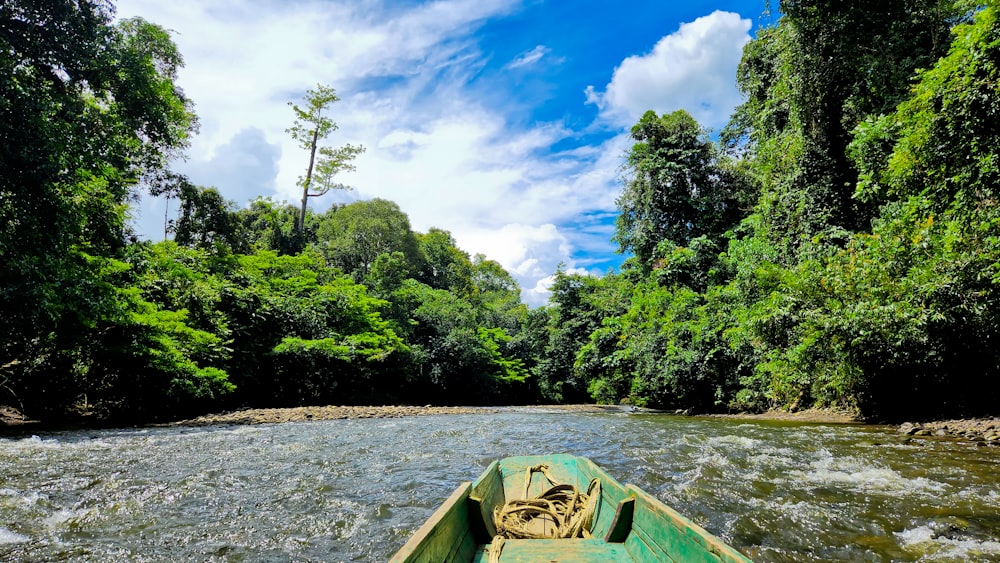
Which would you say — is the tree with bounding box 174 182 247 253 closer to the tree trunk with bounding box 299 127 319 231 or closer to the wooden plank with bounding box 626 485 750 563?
the tree trunk with bounding box 299 127 319 231

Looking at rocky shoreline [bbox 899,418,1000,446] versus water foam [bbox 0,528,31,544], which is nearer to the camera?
water foam [bbox 0,528,31,544]

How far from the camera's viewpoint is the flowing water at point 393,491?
3.97 metres

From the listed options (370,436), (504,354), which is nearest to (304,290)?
(370,436)

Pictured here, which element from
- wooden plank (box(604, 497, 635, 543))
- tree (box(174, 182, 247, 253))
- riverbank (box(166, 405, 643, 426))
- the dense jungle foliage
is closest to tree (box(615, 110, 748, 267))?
the dense jungle foliage

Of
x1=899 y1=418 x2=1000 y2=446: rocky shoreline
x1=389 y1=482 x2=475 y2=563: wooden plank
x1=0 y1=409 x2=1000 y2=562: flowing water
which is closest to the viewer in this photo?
x1=389 y1=482 x2=475 y2=563: wooden plank

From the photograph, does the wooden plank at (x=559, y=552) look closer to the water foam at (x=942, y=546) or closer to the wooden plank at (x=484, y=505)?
the wooden plank at (x=484, y=505)

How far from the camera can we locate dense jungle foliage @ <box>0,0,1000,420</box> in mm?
8641

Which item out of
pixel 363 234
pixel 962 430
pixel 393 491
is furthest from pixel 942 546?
pixel 363 234

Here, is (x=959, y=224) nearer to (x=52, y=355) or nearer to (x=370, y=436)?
(x=370, y=436)

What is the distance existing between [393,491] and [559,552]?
10.2 ft

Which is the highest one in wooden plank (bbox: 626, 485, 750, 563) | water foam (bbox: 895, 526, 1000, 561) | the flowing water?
wooden plank (bbox: 626, 485, 750, 563)

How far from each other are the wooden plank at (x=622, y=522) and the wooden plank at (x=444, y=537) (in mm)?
1017

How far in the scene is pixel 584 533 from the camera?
3.88m

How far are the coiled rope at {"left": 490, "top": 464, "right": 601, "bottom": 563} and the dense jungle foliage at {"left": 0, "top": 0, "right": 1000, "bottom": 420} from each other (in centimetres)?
743
